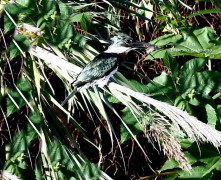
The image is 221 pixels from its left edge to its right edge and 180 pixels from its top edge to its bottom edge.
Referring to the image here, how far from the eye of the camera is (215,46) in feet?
6.81

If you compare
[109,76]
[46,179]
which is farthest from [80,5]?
[46,179]

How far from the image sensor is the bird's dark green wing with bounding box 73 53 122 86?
1.81 m

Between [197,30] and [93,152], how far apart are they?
3.17 ft

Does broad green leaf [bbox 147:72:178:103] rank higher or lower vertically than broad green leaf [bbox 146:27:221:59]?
lower

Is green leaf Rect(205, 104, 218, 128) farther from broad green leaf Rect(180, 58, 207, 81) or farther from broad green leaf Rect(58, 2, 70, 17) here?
broad green leaf Rect(58, 2, 70, 17)

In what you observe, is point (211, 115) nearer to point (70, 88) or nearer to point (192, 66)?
point (192, 66)

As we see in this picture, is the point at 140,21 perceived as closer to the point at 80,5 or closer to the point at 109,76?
the point at 80,5

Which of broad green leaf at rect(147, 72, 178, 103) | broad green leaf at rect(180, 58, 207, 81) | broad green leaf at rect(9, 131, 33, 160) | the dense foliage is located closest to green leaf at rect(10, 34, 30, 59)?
the dense foliage

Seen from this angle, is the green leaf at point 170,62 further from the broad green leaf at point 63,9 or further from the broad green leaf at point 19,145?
the broad green leaf at point 19,145

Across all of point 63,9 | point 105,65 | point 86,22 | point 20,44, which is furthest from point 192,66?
point 20,44

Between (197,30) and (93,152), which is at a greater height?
(197,30)

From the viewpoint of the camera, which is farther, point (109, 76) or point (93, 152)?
point (93, 152)

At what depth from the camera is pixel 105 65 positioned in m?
1.94

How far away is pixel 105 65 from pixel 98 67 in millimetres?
45
